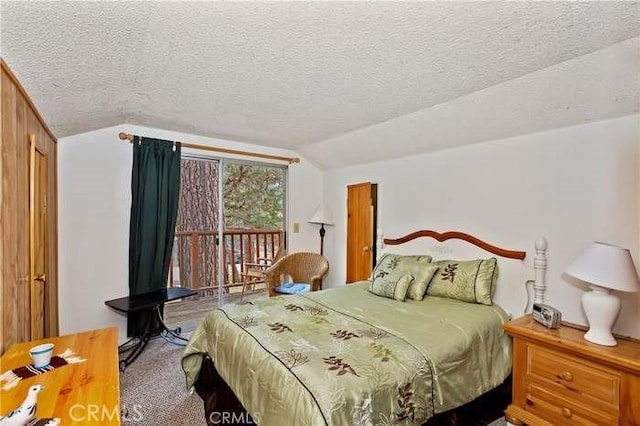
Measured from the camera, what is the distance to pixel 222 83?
2.09 m

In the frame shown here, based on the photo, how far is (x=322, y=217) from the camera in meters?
4.29

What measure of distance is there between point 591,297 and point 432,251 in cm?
136

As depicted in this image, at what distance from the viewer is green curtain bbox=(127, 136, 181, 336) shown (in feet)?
10.4

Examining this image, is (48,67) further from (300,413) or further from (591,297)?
(591,297)

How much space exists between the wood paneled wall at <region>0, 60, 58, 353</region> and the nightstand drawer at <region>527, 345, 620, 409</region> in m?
2.82

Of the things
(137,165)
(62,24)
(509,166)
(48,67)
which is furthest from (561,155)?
(137,165)

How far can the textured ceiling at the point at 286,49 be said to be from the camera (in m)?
1.28

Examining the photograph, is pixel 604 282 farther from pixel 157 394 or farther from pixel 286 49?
pixel 157 394

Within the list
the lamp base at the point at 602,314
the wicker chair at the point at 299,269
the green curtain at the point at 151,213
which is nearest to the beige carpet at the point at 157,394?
the green curtain at the point at 151,213

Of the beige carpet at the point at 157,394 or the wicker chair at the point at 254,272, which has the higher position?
the wicker chair at the point at 254,272

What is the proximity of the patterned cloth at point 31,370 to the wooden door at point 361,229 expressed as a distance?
117 inches

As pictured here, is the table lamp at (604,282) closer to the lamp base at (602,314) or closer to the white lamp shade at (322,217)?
the lamp base at (602,314)

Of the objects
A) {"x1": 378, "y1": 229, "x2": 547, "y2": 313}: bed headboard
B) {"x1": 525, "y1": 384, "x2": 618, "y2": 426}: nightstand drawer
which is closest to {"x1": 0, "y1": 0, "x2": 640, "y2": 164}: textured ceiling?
{"x1": 378, "y1": 229, "x2": 547, "y2": 313}: bed headboard

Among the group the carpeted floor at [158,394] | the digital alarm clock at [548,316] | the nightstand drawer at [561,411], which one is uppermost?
the digital alarm clock at [548,316]
